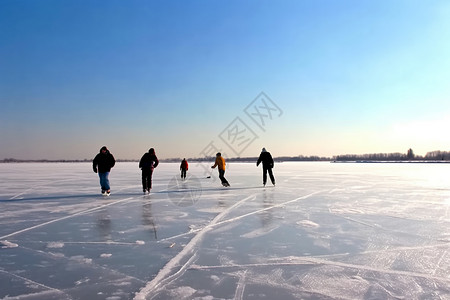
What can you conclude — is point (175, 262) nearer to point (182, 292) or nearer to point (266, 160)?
point (182, 292)

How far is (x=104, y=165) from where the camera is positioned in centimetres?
920

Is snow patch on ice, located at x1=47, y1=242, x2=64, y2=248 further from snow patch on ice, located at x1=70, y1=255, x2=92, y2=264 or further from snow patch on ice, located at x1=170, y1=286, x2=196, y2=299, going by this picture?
snow patch on ice, located at x1=170, y1=286, x2=196, y2=299

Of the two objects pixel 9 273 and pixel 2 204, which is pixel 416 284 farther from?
pixel 2 204

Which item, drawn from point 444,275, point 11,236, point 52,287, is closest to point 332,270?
point 444,275

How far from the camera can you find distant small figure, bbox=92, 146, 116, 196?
9.00m

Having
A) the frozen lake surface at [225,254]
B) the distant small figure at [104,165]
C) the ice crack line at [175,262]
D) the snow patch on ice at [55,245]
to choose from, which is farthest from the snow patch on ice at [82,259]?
the distant small figure at [104,165]

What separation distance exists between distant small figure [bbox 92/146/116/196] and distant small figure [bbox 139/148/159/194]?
94 centimetres

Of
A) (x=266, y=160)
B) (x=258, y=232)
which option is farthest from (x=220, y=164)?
(x=258, y=232)

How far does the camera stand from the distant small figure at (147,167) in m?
9.52

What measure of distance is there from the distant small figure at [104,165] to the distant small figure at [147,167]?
0.94 meters

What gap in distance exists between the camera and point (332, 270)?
2.94m

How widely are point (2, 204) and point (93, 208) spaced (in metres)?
2.44

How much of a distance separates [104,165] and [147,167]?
1238mm

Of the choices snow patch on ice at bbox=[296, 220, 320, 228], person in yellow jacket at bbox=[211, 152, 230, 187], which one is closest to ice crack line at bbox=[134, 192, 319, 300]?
snow patch on ice at bbox=[296, 220, 320, 228]
